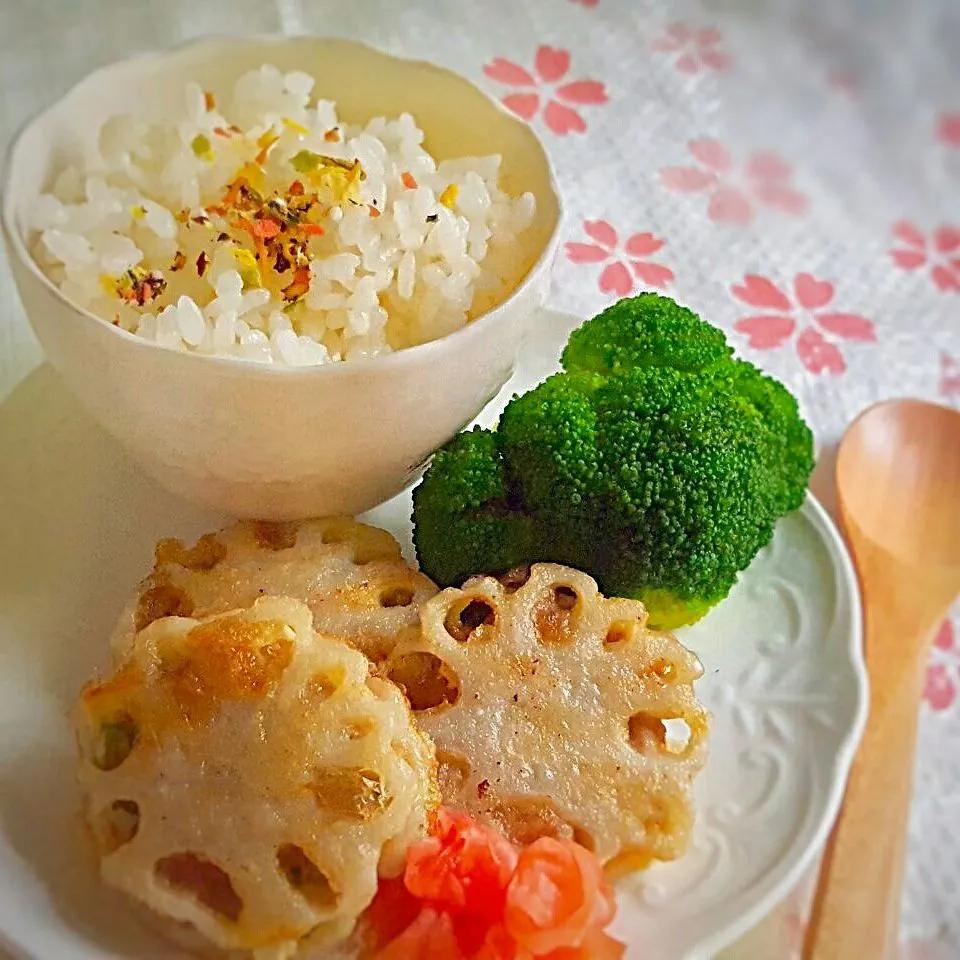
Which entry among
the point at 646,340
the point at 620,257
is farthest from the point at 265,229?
the point at 620,257

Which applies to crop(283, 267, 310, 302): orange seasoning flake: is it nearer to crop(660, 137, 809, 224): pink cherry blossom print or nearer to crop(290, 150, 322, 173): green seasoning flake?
crop(290, 150, 322, 173): green seasoning flake

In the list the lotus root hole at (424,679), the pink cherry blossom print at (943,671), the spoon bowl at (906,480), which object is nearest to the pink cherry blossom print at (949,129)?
the spoon bowl at (906,480)

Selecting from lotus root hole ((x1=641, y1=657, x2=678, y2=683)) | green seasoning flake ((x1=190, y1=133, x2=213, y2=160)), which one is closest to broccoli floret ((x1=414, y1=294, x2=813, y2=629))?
lotus root hole ((x1=641, y1=657, x2=678, y2=683))

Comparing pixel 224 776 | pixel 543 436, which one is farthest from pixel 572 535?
pixel 224 776

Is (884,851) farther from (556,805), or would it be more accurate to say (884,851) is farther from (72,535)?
(72,535)

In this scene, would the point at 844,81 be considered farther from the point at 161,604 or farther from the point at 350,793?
the point at 350,793
